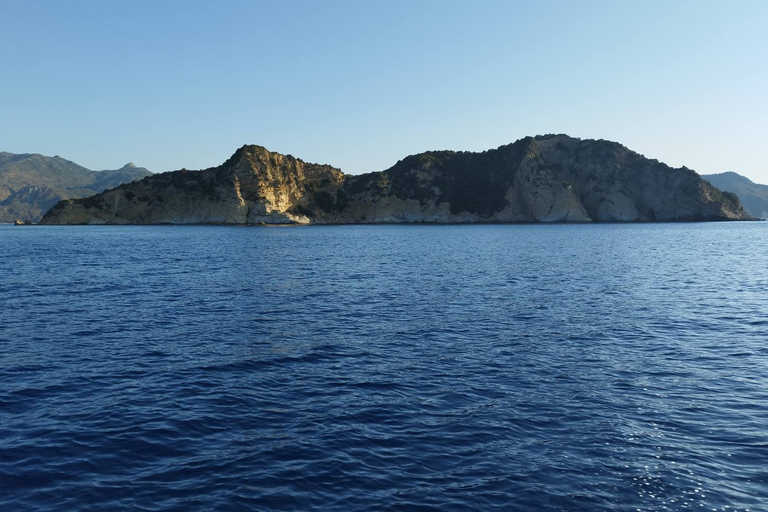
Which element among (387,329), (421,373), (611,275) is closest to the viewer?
(421,373)

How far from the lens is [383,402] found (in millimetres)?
15430

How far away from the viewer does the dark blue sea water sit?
34.7ft

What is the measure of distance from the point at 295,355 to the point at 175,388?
5239 millimetres

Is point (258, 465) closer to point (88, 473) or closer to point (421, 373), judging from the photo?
point (88, 473)

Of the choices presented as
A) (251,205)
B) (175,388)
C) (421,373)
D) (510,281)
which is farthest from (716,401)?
(251,205)

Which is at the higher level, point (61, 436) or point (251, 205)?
point (251, 205)

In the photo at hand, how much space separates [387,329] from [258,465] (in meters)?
14.2

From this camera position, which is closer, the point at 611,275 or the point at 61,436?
the point at 61,436

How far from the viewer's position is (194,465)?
11531 millimetres

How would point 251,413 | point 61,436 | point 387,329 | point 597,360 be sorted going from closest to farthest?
point 61,436 → point 251,413 → point 597,360 → point 387,329

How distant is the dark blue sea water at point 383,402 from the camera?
1058 cm

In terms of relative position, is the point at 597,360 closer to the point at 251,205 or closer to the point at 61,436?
the point at 61,436

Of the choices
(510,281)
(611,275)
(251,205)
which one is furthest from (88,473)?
(251,205)

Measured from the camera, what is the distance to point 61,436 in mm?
13062
